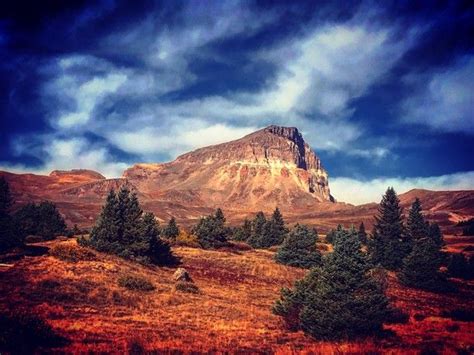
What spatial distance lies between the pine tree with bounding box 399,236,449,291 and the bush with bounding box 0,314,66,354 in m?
37.4

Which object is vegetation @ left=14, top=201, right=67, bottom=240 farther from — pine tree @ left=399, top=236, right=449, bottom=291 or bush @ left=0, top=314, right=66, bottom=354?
pine tree @ left=399, top=236, right=449, bottom=291

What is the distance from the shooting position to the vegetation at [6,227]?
1294 inches

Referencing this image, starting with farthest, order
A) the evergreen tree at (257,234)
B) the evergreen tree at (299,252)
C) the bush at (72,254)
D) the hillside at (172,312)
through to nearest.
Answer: the evergreen tree at (257,234)
the evergreen tree at (299,252)
the bush at (72,254)
the hillside at (172,312)

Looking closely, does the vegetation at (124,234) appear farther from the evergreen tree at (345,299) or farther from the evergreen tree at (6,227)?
the evergreen tree at (345,299)

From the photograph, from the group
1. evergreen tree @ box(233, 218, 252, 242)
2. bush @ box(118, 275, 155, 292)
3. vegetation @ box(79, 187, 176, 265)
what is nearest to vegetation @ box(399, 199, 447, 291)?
vegetation @ box(79, 187, 176, 265)

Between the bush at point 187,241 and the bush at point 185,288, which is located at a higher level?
the bush at point 187,241

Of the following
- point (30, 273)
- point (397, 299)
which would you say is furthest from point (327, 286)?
point (30, 273)

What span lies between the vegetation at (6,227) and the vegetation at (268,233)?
4279 cm

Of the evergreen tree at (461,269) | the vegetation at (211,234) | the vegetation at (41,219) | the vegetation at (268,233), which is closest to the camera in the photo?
the evergreen tree at (461,269)

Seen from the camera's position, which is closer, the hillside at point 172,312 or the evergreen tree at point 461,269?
the hillside at point 172,312

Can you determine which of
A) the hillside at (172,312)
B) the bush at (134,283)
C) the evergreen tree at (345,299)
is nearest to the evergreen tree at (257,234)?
the hillside at (172,312)

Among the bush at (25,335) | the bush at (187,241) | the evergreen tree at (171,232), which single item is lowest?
the bush at (25,335)

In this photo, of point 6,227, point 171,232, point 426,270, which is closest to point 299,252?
point 426,270

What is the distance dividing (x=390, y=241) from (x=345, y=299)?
38.0 metres
